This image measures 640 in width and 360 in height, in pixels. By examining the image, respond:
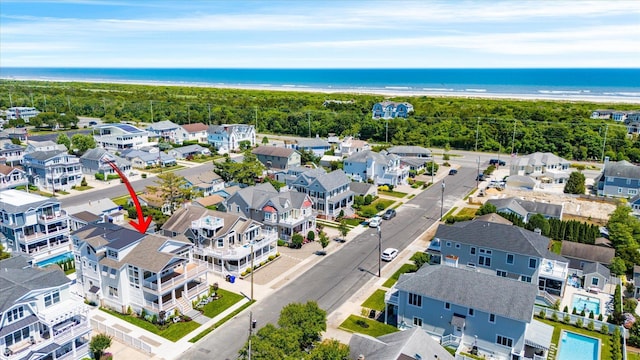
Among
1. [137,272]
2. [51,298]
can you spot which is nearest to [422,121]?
[137,272]

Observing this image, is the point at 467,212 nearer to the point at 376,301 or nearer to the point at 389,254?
the point at 389,254

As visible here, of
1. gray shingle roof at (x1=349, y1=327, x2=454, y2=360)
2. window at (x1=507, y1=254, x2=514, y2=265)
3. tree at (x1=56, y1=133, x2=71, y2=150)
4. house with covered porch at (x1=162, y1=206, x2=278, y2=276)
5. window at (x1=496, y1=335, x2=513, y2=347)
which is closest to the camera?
gray shingle roof at (x1=349, y1=327, x2=454, y2=360)

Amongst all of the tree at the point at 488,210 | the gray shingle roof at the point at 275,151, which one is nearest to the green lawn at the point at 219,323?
the tree at the point at 488,210

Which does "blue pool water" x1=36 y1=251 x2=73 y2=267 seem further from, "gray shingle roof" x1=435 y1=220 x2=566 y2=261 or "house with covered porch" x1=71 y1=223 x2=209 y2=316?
"gray shingle roof" x1=435 y1=220 x2=566 y2=261

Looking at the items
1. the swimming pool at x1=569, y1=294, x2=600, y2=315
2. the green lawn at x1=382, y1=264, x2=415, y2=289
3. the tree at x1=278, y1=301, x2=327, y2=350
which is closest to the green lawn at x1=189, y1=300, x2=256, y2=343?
the tree at x1=278, y1=301, x2=327, y2=350

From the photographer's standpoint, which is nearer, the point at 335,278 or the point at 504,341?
the point at 504,341
